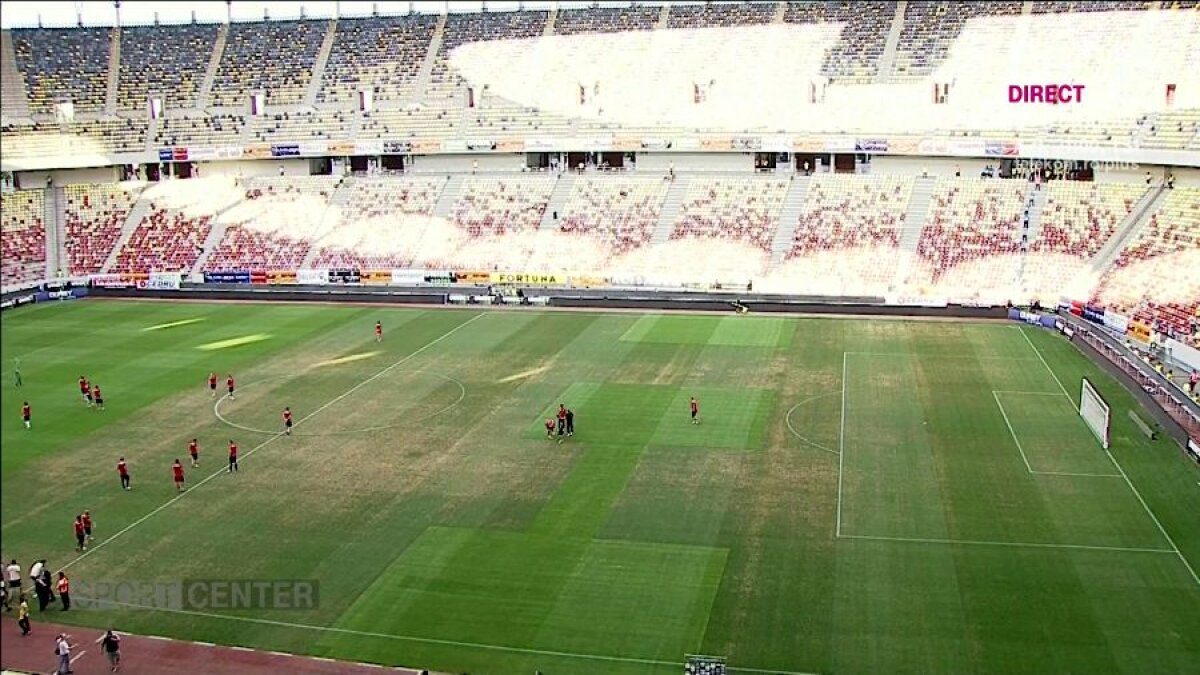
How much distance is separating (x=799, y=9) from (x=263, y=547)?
51855 millimetres

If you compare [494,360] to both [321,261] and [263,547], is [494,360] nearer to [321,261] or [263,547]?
[263,547]

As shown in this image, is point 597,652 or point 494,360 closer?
point 597,652

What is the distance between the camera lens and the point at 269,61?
73.2 m

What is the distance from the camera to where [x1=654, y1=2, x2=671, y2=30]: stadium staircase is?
2731 inches

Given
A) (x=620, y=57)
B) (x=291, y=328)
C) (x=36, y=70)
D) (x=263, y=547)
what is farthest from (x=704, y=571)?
(x=36, y=70)

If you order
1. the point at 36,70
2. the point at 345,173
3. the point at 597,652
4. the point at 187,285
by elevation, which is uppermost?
the point at 36,70

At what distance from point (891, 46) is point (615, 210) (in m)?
18.6

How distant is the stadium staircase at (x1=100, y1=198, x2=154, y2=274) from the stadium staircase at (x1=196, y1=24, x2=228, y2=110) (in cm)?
764

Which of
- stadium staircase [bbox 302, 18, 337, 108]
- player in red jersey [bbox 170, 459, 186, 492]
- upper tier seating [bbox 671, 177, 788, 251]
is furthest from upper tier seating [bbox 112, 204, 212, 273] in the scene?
player in red jersey [bbox 170, 459, 186, 492]

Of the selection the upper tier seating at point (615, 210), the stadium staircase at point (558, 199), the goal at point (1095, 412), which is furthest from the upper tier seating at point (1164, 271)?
the stadium staircase at point (558, 199)

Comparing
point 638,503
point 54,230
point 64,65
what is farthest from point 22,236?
point 638,503

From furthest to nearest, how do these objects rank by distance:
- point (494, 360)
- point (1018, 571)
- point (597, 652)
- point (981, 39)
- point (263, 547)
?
point (981, 39) → point (494, 360) → point (263, 547) → point (1018, 571) → point (597, 652)

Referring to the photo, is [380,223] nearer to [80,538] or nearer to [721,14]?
[721,14]

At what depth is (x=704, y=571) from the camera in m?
25.1
